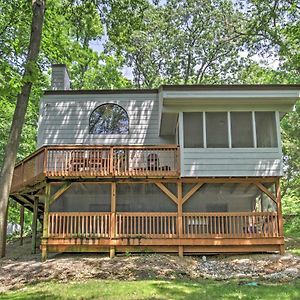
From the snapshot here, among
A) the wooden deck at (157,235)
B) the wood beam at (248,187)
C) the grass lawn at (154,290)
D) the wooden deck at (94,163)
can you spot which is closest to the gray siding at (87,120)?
the wooden deck at (94,163)

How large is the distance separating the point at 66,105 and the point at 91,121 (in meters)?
1.19

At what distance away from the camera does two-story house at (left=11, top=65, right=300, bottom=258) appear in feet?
41.6

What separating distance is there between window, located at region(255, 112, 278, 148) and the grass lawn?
214 inches

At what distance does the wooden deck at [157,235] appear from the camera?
12586 millimetres

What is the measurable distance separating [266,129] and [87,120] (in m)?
6.74

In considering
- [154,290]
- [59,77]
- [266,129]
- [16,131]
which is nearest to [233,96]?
[266,129]

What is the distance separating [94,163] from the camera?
43.1 ft

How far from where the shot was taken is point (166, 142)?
1595 centimetres

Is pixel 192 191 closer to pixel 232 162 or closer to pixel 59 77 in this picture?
pixel 232 162

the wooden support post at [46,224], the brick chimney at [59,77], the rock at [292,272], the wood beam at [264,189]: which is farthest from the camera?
the brick chimney at [59,77]

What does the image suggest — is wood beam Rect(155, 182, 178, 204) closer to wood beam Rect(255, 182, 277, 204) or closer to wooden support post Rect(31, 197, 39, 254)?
wood beam Rect(255, 182, 277, 204)

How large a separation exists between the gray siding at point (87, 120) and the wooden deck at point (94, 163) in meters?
2.03

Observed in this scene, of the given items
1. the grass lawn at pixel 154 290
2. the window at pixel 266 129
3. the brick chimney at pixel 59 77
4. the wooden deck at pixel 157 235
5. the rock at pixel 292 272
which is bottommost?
the grass lawn at pixel 154 290

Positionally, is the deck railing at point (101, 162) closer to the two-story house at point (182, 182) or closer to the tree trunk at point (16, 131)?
the two-story house at point (182, 182)
